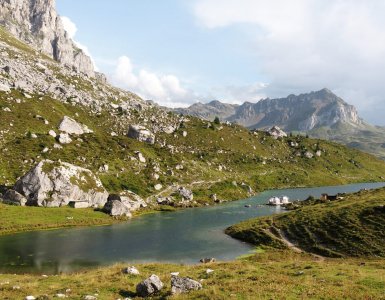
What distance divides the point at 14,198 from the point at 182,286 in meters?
101

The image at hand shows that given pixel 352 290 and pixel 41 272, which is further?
pixel 41 272

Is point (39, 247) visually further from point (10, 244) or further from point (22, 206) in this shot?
point (22, 206)

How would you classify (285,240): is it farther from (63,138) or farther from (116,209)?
(63,138)

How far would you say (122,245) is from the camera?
8575 centimetres

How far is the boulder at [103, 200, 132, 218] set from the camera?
397 ft

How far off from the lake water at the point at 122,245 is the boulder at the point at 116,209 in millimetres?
4973

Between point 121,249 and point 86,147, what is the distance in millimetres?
92832

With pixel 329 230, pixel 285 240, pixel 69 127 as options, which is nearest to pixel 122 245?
pixel 285 240

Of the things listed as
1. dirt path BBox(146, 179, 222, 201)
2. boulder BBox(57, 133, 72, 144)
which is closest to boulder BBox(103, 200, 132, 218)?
dirt path BBox(146, 179, 222, 201)

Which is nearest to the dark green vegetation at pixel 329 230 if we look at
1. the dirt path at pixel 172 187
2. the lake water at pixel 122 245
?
the lake water at pixel 122 245

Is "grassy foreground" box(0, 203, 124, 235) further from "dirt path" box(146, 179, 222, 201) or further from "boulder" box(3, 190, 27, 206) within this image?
"dirt path" box(146, 179, 222, 201)

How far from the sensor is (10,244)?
8456 centimetres

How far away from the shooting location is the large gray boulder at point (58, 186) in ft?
392

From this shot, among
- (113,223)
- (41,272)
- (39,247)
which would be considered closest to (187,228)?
(113,223)
